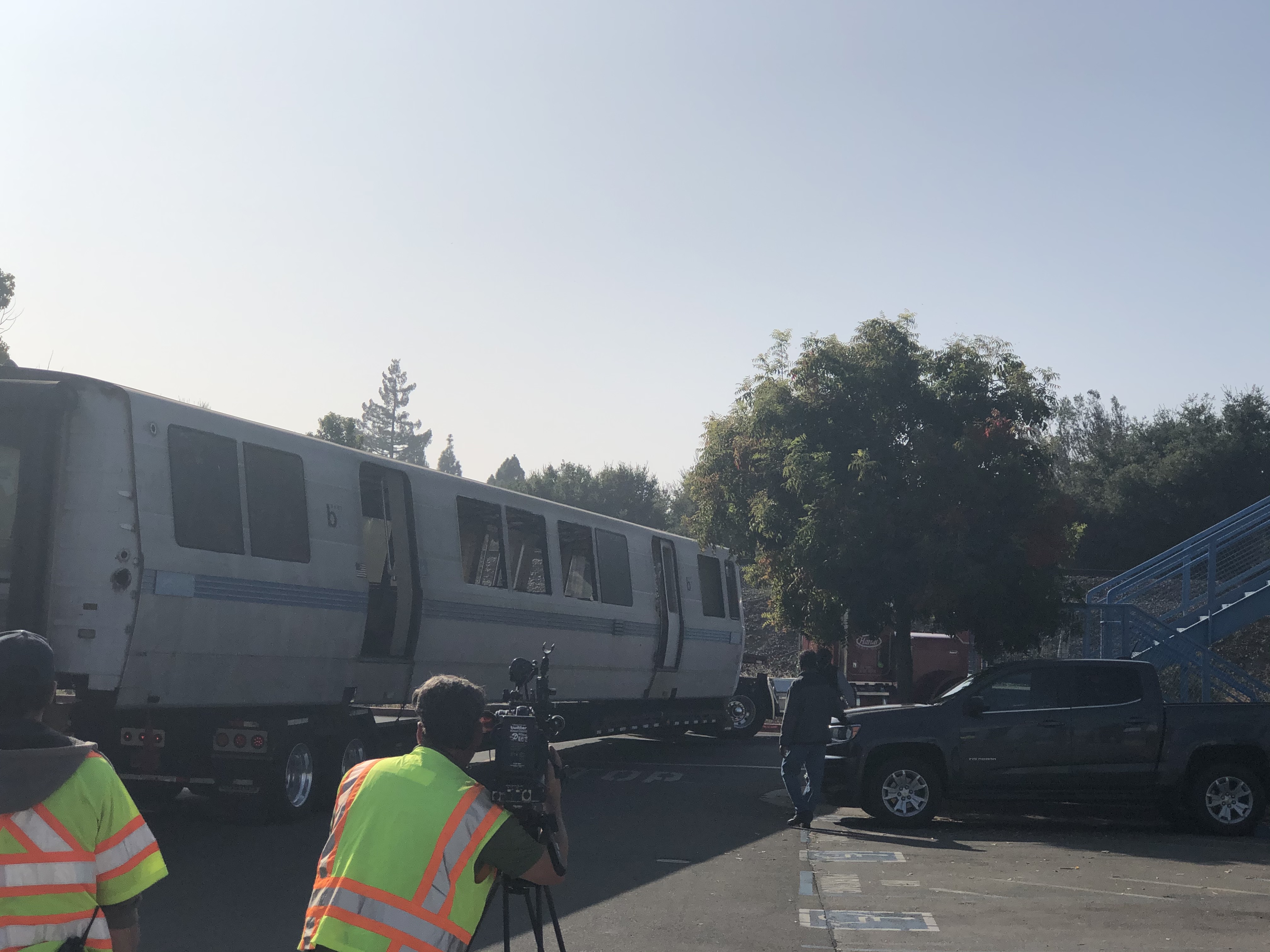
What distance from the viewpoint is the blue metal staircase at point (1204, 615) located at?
17953 mm

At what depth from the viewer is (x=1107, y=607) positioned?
18344 millimetres

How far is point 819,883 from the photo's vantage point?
9555mm

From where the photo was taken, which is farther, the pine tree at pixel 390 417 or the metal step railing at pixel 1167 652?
the pine tree at pixel 390 417

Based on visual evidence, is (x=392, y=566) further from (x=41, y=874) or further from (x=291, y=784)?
(x=41, y=874)

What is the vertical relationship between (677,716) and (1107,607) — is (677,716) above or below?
below

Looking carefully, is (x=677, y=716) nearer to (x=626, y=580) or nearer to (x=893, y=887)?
(x=626, y=580)

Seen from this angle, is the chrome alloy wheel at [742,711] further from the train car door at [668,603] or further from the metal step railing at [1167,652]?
the metal step railing at [1167,652]

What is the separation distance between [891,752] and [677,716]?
27.9 ft

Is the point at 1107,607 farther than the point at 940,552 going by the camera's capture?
Yes

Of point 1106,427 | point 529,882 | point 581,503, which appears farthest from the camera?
point 1106,427

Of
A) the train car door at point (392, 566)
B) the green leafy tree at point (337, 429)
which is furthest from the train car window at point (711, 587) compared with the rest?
the green leafy tree at point (337, 429)

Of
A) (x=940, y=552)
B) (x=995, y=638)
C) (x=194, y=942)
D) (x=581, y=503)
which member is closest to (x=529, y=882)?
(x=194, y=942)

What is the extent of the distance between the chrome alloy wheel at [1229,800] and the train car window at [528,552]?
26.2 ft

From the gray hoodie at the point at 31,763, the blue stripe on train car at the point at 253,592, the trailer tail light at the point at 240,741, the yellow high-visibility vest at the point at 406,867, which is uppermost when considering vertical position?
the blue stripe on train car at the point at 253,592
